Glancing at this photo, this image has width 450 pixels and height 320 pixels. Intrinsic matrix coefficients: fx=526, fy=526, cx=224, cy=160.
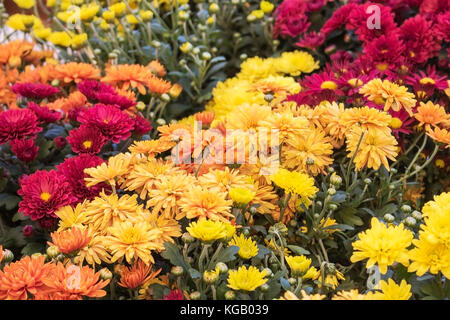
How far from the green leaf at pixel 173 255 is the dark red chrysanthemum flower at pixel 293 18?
4.55 feet

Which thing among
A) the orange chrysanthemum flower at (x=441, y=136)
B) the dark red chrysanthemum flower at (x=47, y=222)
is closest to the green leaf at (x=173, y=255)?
the dark red chrysanthemum flower at (x=47, y=222)

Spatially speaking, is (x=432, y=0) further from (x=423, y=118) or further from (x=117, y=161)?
(x=117, y=161)

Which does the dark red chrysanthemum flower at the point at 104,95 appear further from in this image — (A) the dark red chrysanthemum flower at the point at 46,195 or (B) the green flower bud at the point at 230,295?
(B) the green flower bud at the point at 230,295

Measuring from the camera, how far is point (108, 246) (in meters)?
1.02

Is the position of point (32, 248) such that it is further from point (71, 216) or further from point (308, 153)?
point (308, 153)

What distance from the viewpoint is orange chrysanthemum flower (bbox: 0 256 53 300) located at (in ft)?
3.02

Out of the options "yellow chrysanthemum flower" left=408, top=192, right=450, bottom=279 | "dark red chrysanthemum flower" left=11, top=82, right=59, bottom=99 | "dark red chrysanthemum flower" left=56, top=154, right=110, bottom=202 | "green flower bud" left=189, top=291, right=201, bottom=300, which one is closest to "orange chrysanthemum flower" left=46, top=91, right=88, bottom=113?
"dark red chrysanthemum flower" left=11, top=82, right=59, bottom=99

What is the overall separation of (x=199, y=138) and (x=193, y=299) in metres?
0.46

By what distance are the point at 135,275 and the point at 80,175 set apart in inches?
15.0

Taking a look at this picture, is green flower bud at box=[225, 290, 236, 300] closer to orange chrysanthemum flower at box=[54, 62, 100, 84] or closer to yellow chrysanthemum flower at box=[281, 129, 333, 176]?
yellow chrysanthemum flower at box=[281, 129, 333, 176]

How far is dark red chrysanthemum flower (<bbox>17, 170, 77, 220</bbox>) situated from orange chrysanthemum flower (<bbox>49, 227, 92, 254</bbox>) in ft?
0.69

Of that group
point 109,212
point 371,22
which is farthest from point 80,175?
point 371,22

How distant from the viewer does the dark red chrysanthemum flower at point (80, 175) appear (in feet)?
4.23

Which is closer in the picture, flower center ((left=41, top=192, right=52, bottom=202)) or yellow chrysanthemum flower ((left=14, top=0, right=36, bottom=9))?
flower center ((left=41, top=192, right=52, bottom=202))
